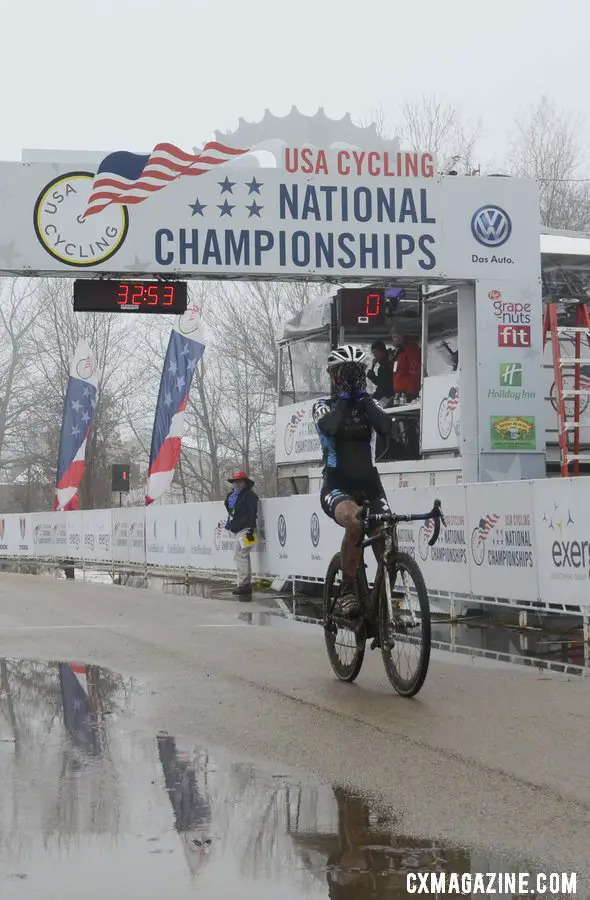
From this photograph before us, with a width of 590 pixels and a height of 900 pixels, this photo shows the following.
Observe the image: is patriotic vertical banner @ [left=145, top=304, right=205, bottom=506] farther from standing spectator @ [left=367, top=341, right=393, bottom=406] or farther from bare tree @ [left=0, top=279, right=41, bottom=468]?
bare tree @ [left=0, top=279, right=41, bottom=468]

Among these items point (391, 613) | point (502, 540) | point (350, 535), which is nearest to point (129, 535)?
point (502, 540)

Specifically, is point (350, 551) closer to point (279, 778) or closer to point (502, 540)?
point (279, 778)

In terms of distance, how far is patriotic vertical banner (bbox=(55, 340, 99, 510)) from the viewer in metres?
32.8

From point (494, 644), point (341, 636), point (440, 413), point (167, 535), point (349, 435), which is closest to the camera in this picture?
point (349, 435)

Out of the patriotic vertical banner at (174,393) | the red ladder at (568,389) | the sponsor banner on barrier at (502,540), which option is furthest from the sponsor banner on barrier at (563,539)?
the patriotic vertical banner at (174,393)

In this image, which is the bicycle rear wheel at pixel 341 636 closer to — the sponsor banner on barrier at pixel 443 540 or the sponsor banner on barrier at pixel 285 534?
the sponsor banner on barrier at pixel 443 540

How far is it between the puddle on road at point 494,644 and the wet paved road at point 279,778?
0.61 metres

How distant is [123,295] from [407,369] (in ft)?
19.8

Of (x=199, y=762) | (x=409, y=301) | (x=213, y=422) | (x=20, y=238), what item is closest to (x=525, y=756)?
(x=199, y=762)

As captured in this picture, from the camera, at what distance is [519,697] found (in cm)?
814

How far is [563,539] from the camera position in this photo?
1207 centimetres

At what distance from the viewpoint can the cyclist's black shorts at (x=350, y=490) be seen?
8.48m

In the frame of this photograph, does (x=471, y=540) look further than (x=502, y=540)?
Yes

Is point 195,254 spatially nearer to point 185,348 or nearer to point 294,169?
point 294,169
